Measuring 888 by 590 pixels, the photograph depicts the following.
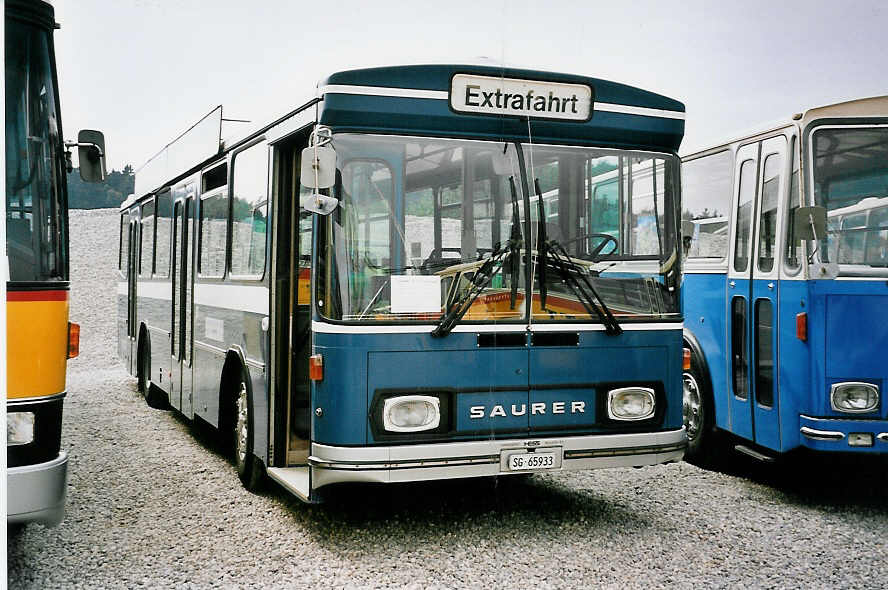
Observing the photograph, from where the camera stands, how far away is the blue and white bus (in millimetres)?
5359

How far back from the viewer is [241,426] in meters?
7.18

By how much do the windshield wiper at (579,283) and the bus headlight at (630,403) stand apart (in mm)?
398

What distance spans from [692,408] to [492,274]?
3.23 meters

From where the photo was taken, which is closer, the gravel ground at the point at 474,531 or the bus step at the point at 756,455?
the gravel ground at the point at 474,531

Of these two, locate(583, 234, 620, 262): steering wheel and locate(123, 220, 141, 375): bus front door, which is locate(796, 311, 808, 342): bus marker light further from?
locate(123, 220, 141, 375): bus front door

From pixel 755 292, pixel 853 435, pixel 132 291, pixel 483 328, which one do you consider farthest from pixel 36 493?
pixel 132 291

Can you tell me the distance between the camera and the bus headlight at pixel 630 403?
19.1ft

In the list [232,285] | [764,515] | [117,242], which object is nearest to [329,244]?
[232,285]

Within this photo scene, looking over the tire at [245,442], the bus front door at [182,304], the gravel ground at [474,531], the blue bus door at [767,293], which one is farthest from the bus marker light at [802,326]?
the bus front door at [182,304]

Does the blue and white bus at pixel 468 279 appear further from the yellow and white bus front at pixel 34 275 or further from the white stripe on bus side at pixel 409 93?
the yellow and white bus front at pixel 34 275

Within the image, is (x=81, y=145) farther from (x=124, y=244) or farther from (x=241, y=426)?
(x=124, y=244)

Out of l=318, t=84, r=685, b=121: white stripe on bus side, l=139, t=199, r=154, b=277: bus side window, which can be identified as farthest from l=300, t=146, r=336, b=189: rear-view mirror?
l=139, t=199, r=154, b=277: bus side window

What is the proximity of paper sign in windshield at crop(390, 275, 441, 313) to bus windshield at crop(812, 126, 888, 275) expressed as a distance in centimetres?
274

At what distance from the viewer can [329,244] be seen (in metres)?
5.36
